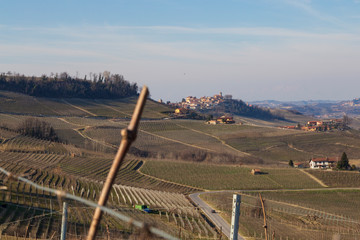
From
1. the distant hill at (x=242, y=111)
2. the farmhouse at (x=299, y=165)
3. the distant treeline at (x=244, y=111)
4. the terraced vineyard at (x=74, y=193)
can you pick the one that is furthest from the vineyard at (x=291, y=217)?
the distant treeline at (x=244, y=111)

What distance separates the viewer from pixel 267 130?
8344cm

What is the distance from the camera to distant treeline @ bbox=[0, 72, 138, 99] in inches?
4012

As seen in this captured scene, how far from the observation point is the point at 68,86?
109 meters

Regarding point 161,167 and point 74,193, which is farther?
point 161,167

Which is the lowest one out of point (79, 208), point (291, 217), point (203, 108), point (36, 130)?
point (291, 217)

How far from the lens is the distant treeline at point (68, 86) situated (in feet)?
334

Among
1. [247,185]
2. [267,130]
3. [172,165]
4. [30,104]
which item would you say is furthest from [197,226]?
[30,104]

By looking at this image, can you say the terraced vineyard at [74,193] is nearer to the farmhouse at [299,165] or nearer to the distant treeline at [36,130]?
the distant treeline at [36,130]

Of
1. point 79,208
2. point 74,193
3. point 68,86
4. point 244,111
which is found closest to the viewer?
point 79,208

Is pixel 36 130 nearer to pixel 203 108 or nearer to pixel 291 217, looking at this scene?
pixel 291 217

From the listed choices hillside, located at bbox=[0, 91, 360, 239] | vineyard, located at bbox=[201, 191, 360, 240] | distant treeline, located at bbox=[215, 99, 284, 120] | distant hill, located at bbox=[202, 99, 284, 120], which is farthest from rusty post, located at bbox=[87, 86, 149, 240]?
distant treeline, located at bbox=[215, 99, 284, 120]

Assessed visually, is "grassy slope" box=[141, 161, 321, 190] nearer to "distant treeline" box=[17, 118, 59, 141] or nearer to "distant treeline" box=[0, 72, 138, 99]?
"distant treeline" box=[17, 118, 59, 141]

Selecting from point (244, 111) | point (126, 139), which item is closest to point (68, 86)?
point (244, 111)

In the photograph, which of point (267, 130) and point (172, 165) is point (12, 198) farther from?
point (267, 130)
